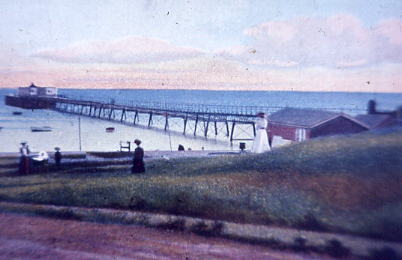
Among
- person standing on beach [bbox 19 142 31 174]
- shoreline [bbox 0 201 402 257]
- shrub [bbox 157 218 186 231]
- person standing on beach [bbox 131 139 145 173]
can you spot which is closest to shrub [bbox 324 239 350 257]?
shoreline [bbox 0 201 402 257]

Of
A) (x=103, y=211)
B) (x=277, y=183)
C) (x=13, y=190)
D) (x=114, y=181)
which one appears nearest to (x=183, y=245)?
(x=103, y=211)

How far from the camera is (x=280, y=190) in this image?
7.07 metres

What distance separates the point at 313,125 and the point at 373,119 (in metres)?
2.43

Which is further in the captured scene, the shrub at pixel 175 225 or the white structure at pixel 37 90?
the white structure at pixel 37 90

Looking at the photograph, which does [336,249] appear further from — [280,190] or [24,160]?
[24,160]

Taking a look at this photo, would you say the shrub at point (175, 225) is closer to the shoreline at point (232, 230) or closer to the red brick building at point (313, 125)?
the shoreline at point (232, 230)

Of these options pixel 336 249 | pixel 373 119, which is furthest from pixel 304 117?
pixel 336 249

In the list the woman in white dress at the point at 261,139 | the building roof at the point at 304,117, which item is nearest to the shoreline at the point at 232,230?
the woman in white dress at the point at 261,139

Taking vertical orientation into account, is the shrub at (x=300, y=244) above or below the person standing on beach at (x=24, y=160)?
below

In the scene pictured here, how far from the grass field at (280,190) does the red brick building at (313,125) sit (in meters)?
4.83

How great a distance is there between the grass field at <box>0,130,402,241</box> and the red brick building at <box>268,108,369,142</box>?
4834 mm

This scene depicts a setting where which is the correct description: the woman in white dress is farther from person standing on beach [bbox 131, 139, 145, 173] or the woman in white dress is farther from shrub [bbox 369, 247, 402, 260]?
shrub [bbox 369, 247, 402, 260]

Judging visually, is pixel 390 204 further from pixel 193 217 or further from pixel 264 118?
pixel 264 118

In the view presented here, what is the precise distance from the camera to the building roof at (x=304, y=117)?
14109 millimetres
